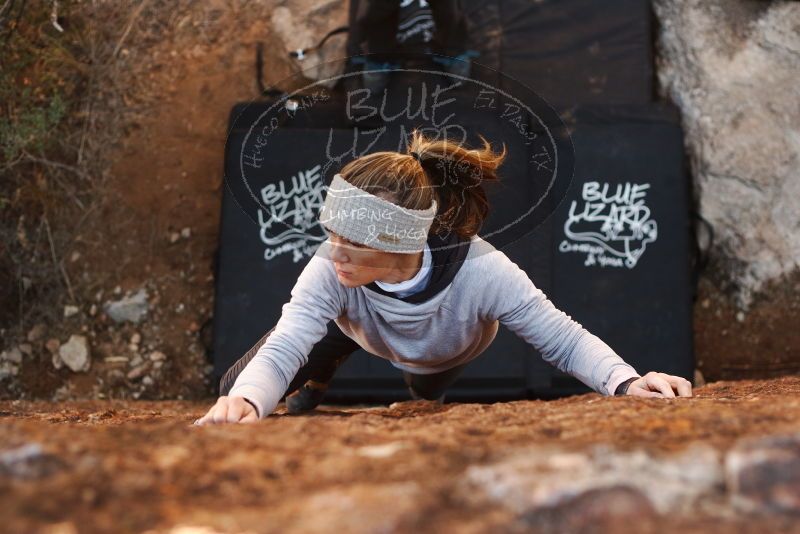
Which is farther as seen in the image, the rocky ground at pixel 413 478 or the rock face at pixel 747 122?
the rock face at pixel 747 122

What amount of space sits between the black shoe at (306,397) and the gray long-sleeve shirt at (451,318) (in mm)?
715

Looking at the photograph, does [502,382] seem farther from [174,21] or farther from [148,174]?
[174,21]

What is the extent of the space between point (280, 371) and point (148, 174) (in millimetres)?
2490

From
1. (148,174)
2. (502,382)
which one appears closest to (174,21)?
(148,174)

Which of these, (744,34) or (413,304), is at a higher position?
A: (744,34)

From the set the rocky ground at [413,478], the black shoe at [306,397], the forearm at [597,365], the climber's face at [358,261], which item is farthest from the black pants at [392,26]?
the rocky ground at [413,478]

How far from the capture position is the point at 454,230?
2.12 m

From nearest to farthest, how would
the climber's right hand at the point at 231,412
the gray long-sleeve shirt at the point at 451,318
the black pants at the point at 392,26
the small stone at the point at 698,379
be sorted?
the climber's right hand at the point at 231,412 → the gray long-sleeve shirt at the point at 451,318 → the black pants at the point at 392,26 → the small stone at the point at 698,379

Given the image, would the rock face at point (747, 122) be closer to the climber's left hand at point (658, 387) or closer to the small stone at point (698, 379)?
the small stone at point (698, 379)

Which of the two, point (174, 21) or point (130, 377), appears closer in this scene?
point (130, 377)

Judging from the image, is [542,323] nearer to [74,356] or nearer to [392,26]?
[392,26]

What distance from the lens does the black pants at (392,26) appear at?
3762 mm

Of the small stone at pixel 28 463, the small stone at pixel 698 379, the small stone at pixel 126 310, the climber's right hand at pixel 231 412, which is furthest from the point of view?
the small stone at pixel 126 310

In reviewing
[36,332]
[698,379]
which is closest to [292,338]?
[36,332]
